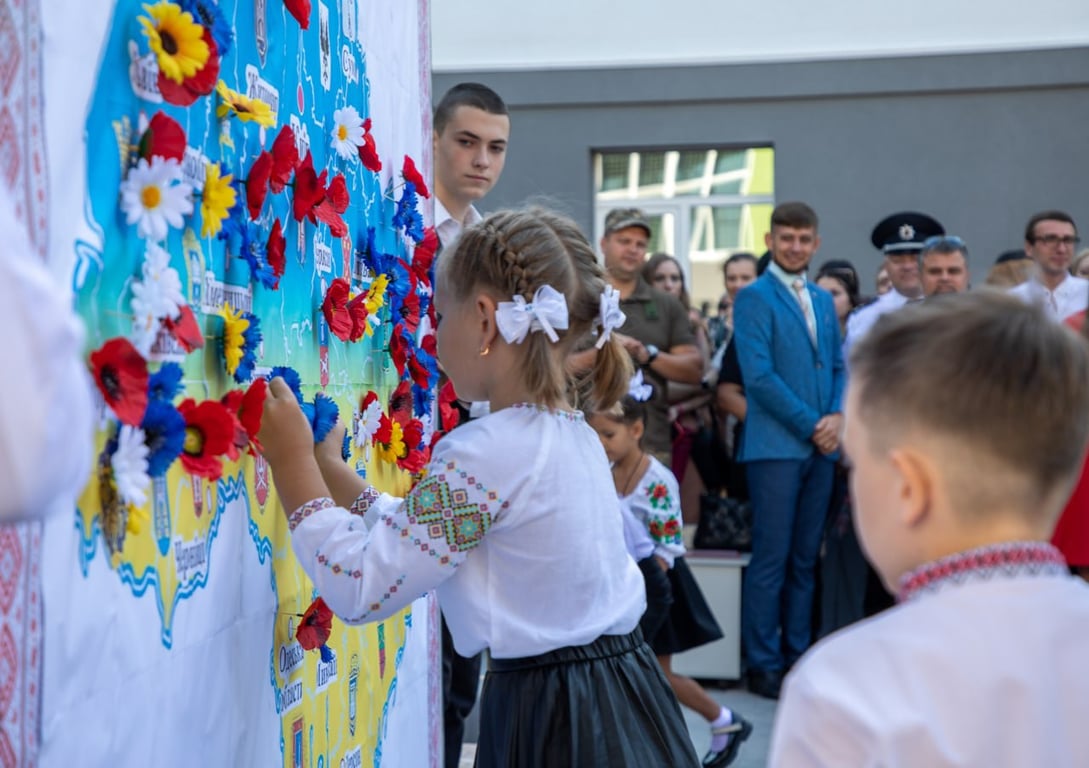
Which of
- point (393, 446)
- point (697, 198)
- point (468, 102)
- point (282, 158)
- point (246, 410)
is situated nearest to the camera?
point (246, 410)

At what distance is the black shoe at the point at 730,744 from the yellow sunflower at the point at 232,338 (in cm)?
308

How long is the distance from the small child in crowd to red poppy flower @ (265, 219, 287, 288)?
0.97m

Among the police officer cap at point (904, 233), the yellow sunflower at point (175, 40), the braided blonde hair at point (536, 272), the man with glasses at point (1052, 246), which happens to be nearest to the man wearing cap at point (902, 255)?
the police officer cap at point (904, 233)

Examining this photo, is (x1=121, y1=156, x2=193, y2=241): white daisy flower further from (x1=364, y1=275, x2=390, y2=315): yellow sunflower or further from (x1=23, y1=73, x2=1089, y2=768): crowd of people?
(x1=364, y1=275, x2=390, y2=315): yellow sunflower

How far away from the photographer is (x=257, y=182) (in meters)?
1.89

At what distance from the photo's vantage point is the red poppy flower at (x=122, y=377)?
Answer: 1.48 m

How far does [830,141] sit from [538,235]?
348 inches

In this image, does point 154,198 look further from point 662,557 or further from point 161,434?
point 662,557

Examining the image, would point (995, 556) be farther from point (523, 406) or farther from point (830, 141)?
point (830, 141)

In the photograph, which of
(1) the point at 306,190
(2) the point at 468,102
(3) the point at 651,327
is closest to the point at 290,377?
(1) the point at 306,190

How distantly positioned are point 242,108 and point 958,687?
122 centimetres

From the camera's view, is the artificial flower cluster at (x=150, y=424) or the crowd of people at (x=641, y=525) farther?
the artificial flower cluster at (x=150, y=424)

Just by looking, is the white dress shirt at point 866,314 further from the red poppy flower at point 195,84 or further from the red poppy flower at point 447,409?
the red poppy flower at point 195,84

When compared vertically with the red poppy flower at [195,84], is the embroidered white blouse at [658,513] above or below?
below
